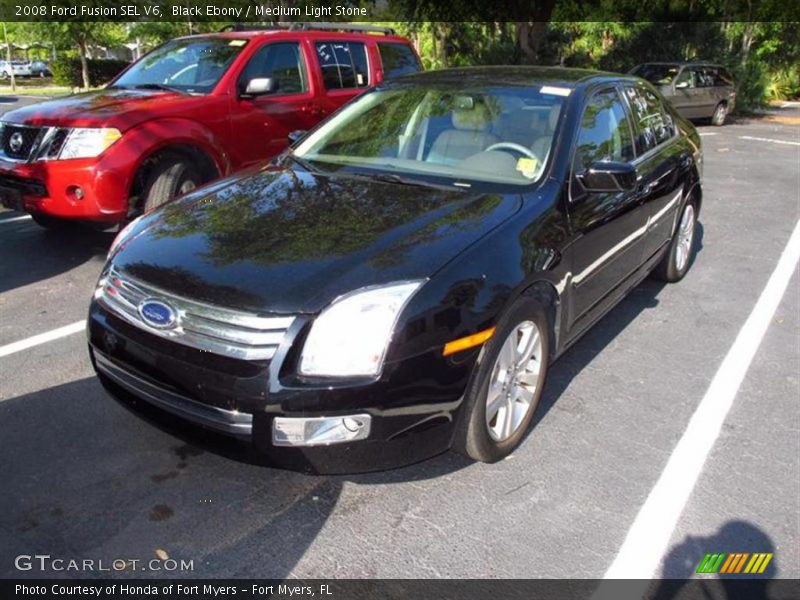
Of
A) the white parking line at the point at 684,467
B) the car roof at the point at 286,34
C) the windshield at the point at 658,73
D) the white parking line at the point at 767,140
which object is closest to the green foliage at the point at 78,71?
the windshield at the point at 658,73

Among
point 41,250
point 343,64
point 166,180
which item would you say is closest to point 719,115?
point 343,64

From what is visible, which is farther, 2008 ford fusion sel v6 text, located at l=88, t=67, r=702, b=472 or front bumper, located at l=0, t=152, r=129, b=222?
front bumper, located at l=0, t=152, r=129, b=222

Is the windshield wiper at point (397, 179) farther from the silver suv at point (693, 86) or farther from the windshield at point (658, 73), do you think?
the windshield at point (658, 73)

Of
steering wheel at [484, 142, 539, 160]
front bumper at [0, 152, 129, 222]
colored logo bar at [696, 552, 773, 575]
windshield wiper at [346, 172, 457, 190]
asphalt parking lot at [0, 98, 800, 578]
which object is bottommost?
colored logo bar at [696, 552, 773, 575]

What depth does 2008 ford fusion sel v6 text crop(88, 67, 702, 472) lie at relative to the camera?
96.9 inches

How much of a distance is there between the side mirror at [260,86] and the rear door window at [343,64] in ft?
3.25

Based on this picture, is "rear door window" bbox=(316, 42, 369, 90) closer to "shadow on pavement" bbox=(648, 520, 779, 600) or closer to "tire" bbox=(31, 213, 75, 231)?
"tire" bbox=(31, 213, 75, 231)

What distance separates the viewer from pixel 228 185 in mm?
3609

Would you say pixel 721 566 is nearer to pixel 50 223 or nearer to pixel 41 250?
pixel 41 250

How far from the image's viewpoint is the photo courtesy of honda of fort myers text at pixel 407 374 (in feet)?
8.09

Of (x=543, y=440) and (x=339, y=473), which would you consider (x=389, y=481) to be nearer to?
(x=339, y=473)

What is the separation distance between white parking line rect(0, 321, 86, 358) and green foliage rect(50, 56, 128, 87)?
35168 mm

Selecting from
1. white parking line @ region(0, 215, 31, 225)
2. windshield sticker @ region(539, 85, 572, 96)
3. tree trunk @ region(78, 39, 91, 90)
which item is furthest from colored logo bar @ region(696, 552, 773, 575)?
tree trunk @ region(78, 39, 91, 90)

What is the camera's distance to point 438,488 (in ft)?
9.64
